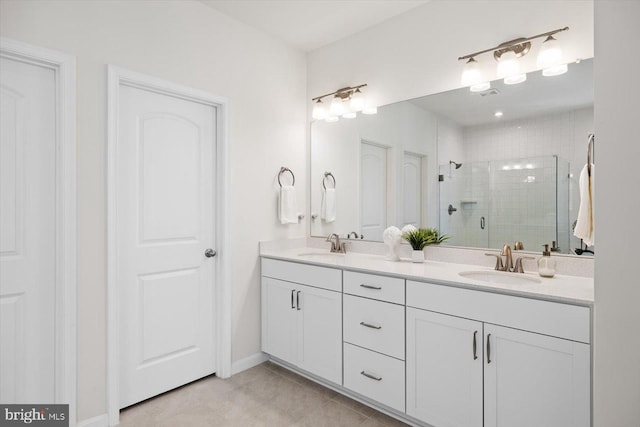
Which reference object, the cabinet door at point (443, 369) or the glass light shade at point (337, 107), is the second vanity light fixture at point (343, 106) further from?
the cabinet door at point (443, 369)

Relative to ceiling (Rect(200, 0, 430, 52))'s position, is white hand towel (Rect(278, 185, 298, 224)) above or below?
below

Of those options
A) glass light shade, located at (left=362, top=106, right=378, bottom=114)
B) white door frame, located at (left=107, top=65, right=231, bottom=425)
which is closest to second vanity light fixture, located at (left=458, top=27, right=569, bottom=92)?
glass light shade, located at (left=362, top=106, right=378, bottom=114)

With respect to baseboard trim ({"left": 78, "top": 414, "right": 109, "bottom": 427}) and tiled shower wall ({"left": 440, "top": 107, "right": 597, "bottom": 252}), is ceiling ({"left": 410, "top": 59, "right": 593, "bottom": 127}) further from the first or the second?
baseboard trim ({"left": 78, "top": 414, "right": 109, "bottom": 427})

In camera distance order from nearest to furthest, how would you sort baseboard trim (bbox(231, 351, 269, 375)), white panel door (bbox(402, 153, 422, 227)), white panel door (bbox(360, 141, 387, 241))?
white panel door (bbox(402, 153, 422, 227))
baseboard trim (bbox(231, 351, 269, 375))
white panel door (bbox(360, 141, 387, 241))

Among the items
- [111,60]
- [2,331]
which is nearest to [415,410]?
[2,331]

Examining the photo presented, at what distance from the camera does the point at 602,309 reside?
37.6 inches

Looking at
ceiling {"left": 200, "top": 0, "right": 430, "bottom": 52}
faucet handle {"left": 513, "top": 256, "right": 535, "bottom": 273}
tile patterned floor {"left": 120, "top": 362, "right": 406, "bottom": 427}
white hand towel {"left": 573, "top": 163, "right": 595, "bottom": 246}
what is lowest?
tile patterned floor {"left": 120, "top": 362, "right": 406, "bottom": 427}

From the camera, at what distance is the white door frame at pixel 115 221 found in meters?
1.99

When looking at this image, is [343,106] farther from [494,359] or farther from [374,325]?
[494,359]

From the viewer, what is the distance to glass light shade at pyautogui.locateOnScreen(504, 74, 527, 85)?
2043 mm

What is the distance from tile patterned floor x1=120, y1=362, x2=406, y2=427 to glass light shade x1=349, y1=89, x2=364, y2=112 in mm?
2147

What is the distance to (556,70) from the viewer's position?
75.6 inches

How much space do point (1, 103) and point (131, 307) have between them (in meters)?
1.28

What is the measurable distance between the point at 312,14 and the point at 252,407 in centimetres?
275
